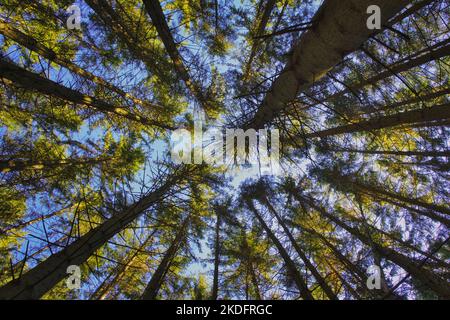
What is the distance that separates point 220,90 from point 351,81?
11.2 ft

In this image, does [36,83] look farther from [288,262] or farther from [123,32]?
[288,262]

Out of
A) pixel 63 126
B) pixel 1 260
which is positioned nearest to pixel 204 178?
pixel 63 126

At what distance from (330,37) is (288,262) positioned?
14.1 ft

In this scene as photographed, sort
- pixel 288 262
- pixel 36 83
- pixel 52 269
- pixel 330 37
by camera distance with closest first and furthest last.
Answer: pixel 330 37 → pixel 52 269 → pixel 36 83 → pixel 288 262

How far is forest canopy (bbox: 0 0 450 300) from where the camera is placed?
516 centimetres

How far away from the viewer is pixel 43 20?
559 cm

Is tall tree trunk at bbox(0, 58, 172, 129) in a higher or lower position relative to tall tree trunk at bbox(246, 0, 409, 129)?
higher

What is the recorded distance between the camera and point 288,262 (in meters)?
5.04

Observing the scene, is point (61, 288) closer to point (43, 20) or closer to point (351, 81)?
point (43, 20)

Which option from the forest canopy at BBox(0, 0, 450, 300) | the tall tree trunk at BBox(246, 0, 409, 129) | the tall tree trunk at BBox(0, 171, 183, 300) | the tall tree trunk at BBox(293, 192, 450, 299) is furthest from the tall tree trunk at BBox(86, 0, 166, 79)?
the tall tree trunk at BBox(293, 192, 450, 299)

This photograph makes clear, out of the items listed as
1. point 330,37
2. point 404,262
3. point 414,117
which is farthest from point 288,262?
point 330,37

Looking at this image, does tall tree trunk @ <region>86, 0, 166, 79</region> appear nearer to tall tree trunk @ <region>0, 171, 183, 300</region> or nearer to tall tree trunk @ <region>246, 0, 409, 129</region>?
tall tree trunk @ <region>246, 0, 409, 129</region>

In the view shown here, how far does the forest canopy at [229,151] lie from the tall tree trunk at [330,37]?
138 cm

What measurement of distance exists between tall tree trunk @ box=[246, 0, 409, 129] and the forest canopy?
1379 millimetres
